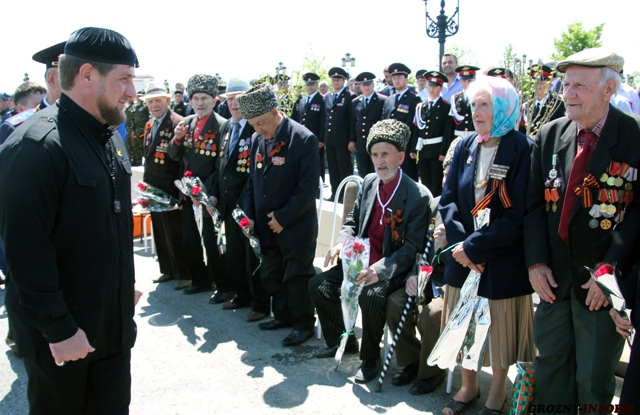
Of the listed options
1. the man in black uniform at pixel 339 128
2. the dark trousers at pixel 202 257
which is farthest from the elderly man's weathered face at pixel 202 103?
the man in black uniform at pixel 339 128

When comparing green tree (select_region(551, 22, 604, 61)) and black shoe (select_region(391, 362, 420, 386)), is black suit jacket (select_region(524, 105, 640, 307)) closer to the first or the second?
black shoe (select_region(391, 362, 420, 386))

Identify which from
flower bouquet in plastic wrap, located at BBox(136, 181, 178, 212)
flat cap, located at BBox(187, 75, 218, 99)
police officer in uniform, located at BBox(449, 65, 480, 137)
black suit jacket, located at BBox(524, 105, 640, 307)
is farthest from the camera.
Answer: police officer in uniform, located at BBox(449, 65, 480, 137)

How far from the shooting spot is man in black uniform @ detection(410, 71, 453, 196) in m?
8.77

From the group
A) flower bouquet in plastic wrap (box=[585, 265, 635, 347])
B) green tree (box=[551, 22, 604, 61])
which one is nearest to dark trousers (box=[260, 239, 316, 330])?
flower bouquet in plastic wrap (box=[585, 265, 635, 347])

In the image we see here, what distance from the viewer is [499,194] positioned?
329 centimetres

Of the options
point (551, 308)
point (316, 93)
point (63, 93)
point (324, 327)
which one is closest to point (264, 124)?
point (324, 327)

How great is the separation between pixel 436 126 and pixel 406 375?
561 cm

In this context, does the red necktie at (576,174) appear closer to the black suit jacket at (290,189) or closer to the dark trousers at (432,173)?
the black suit jacket at (290,189)

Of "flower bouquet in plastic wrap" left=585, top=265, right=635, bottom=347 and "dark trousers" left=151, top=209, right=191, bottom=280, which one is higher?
"flower bouquet in plastic wrap" left=585, top=265, right=635, bottom=347

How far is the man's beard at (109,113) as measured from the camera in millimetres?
2391

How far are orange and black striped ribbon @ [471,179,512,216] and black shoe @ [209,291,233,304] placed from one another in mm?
3445

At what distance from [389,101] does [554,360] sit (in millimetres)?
7854

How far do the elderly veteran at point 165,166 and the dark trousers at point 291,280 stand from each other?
171cm

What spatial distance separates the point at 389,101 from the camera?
1033 cm
